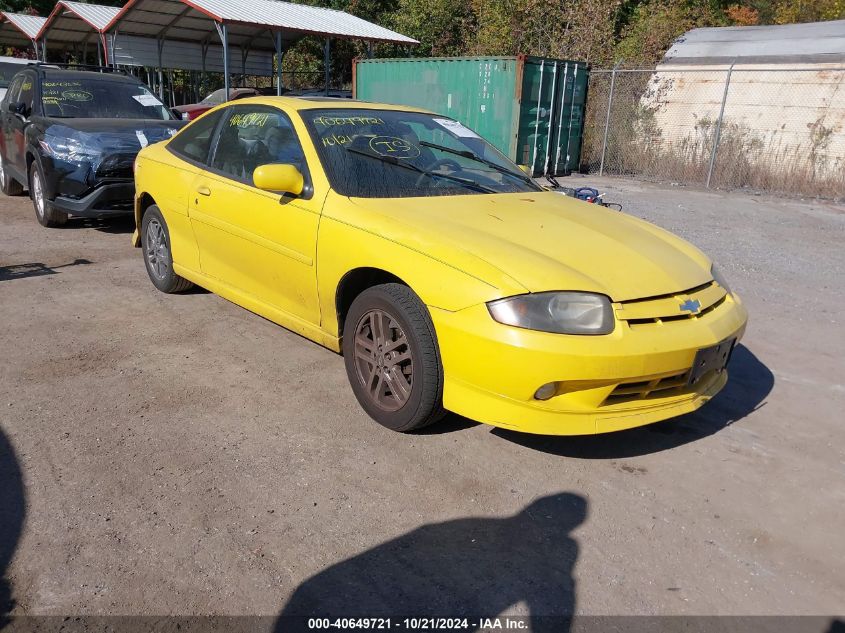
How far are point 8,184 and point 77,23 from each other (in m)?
17.2

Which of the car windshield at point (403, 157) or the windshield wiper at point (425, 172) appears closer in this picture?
the car windshield at point (403, 157)

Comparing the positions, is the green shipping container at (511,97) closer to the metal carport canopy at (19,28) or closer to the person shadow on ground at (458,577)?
the person shadow on ground at (458,577)

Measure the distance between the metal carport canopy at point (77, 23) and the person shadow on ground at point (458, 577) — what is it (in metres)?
20.8

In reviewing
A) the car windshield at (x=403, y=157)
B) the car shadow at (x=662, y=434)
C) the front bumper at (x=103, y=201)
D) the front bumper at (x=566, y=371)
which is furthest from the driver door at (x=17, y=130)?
the car shadow at (x=662, y=434)

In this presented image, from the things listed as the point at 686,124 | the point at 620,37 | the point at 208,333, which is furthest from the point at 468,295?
the point at 620,37

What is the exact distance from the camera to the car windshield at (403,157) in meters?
3.84

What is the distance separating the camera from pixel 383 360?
344cm

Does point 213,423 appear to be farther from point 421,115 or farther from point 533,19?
point 533,19

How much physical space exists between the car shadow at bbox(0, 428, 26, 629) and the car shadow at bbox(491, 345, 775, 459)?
7.11ft

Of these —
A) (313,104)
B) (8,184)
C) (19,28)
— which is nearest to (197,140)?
(313,104)

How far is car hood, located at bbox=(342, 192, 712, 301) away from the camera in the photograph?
3.03 metres

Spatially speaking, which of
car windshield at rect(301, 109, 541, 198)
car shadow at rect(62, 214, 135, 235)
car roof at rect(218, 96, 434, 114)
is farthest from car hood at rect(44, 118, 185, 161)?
car windshield at rect(301, 109, 541, 198)

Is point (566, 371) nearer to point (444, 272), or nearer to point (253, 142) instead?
point (444, 272)

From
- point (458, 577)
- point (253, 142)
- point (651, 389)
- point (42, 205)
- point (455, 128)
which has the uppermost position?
point (455, 128)
